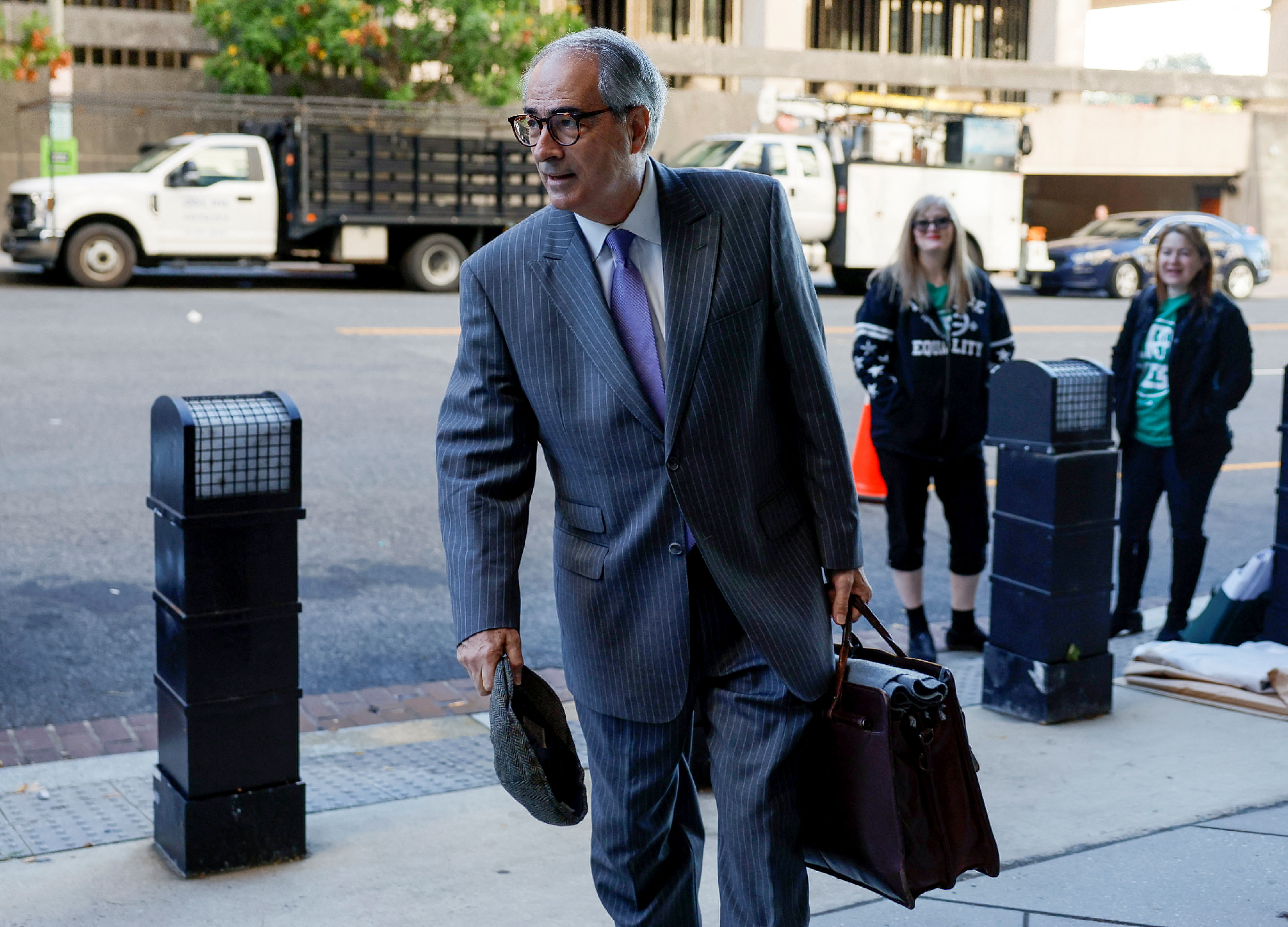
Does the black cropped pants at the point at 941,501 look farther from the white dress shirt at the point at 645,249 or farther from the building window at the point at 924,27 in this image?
the building window at the point at 924,27

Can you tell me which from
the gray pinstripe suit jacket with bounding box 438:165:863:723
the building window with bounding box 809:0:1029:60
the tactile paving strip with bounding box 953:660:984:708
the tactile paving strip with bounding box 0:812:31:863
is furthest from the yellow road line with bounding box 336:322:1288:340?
the building window with bounding box 809:0:1029:60

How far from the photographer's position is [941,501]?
225 inches

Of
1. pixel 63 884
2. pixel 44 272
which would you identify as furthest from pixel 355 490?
pixel 44 272

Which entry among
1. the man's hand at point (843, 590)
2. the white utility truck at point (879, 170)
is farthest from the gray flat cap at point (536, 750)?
the white utility truck at point (879, 170)

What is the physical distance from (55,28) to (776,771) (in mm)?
22886

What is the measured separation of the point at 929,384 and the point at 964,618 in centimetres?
104

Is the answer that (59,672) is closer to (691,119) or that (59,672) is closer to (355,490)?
(355,490)

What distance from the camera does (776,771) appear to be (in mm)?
2619

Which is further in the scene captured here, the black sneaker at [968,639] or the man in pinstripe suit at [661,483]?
the black sneaker at [968,639]

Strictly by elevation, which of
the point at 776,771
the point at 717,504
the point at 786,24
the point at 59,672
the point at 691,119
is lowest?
the point at 59,672

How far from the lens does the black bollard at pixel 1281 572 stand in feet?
17.2

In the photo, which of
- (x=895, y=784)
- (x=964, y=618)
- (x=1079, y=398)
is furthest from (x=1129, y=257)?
(x=895, y=784)

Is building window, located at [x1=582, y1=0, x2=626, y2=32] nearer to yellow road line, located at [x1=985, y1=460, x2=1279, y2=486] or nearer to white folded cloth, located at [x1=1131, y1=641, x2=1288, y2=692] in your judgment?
yellow road line, located at [x1=985, y1=460, x2=1279, y2=486]

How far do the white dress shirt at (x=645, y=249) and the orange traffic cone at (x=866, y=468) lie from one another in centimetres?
587
